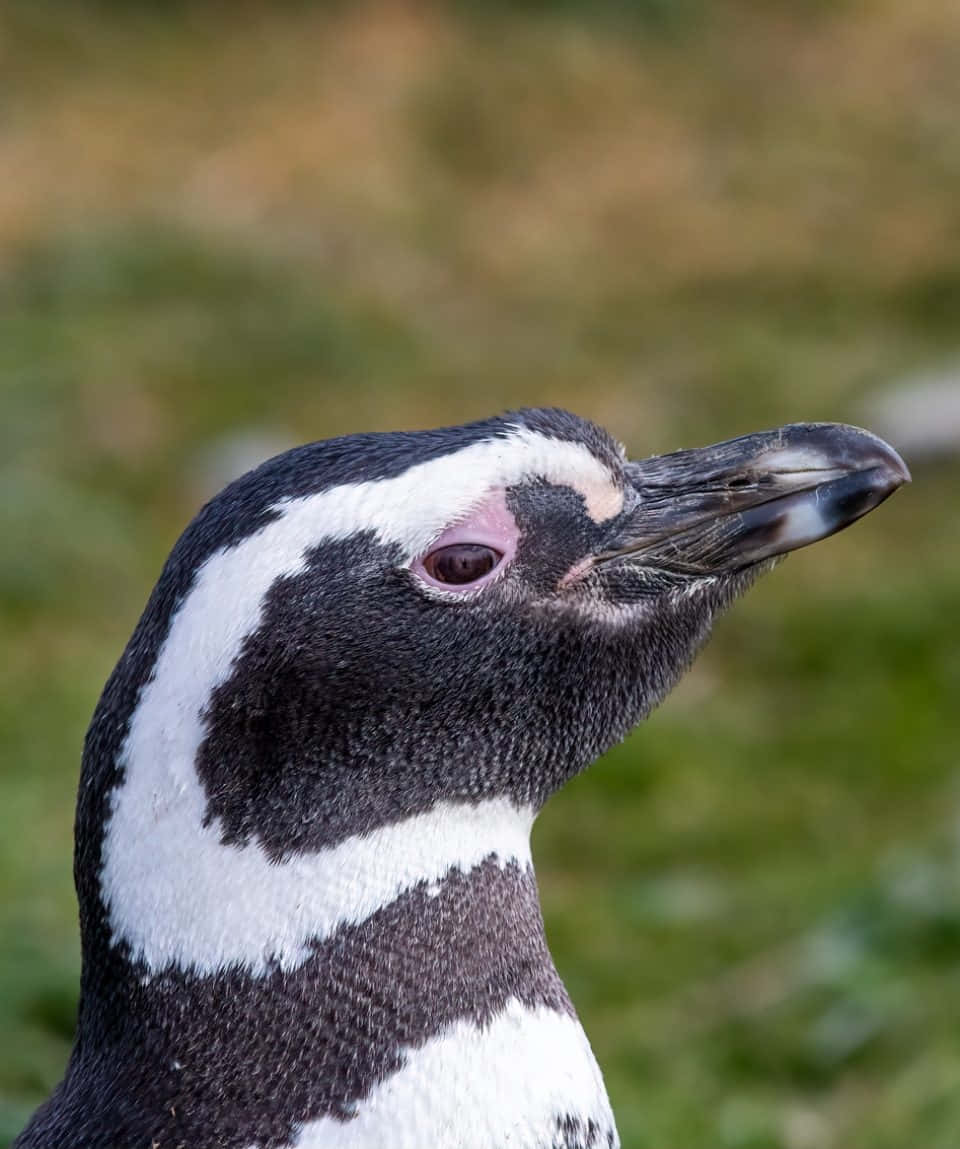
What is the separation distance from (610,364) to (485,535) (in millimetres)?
6129

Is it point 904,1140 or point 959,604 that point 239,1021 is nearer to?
point 904,1140

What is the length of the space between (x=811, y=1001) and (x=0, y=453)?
411 centimetres

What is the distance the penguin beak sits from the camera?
7.11ft

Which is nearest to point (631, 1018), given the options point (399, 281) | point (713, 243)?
point (399, 281)

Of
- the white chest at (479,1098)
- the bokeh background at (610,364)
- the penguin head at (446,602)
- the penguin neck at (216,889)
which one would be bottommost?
the white chest at (479,1098)

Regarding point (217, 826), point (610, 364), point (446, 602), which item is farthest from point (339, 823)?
point (610, 364)

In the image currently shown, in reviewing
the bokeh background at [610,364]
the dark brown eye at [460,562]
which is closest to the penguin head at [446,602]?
the dark brown eye at [460,562]

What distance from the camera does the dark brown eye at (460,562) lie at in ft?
Result: 6.57

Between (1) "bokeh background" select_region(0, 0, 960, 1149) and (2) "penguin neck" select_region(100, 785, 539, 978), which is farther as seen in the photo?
(1) "bokeh background" select_region(0, 0, 960, 1149)

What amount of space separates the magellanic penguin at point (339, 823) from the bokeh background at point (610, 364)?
1.31 m

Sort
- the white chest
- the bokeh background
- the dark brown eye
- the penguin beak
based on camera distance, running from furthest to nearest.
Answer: the bokeh background, the penguin beak, the dark brown eye, the white chest

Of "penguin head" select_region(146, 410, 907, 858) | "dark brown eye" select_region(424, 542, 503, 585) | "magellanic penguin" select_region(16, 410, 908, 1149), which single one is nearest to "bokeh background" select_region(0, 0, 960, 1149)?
"magellanic penguin" select_region(16, 410, 908, 1149)

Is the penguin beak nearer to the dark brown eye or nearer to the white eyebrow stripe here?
the dark brown eye

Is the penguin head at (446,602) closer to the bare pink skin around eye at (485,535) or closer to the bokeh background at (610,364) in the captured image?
the bare pink skin around eye at (485,535)
